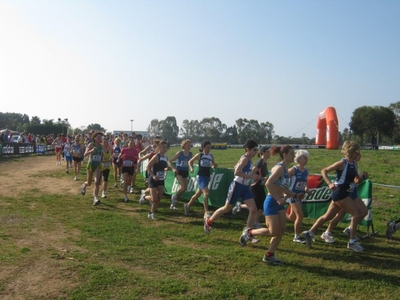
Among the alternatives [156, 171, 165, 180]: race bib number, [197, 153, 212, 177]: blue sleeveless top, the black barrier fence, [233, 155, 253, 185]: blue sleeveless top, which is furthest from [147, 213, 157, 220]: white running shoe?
the black barrier fence

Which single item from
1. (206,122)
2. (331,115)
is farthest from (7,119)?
(331,115)

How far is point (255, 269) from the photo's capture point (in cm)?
583

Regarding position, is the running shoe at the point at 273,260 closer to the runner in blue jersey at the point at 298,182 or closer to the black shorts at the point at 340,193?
the runner in blue jersey at the point at 298,182

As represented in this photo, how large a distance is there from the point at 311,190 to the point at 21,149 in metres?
28.7

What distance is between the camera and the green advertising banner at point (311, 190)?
8266mm

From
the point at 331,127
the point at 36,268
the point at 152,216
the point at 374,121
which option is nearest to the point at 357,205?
the point at 152,216

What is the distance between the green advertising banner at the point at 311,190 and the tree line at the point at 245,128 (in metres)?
48.6

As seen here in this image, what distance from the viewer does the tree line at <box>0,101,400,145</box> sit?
77.8m

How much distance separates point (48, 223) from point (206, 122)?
115m

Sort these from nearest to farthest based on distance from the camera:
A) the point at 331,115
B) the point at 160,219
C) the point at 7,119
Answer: the point at 160,219 → the point at 331,115 → the point at 7,119

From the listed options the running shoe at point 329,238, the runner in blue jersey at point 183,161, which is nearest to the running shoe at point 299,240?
the running shoe at point 329,238

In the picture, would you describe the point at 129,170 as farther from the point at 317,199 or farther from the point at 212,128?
the point at 212,128

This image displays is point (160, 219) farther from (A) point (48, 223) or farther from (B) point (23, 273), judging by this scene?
(B) point (23, 273)

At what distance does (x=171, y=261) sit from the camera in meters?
6.12
